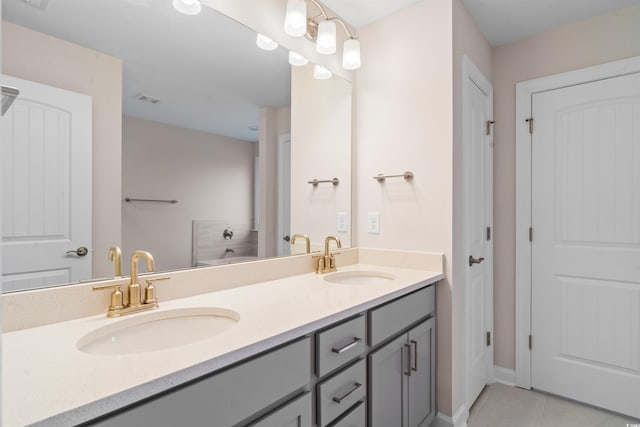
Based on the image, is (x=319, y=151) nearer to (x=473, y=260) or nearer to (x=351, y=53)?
(x=351, y=53)

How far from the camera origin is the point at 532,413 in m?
2.02

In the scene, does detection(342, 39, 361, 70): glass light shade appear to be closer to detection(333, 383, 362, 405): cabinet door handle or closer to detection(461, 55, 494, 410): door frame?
detection(461, 55, 494, 410): door frame

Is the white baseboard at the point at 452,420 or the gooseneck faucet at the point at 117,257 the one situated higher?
the gooseneck faucet at the point at 117,257

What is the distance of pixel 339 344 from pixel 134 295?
0.68m

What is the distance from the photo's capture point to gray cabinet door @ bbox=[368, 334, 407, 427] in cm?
130

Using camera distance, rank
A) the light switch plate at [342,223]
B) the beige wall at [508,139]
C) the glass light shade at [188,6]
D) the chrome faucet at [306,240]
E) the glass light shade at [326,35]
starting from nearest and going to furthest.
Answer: the glass light shade at [188,6]
the glass light shade at [326,35]
the chrome faucet at [306,240]
the light switch plate at [342,223]
the beige wall at [508,139]

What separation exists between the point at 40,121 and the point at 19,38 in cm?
22

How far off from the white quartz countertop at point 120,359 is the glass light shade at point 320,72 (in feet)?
4.09

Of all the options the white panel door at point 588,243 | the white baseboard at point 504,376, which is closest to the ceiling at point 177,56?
the white panel door at point 588,243

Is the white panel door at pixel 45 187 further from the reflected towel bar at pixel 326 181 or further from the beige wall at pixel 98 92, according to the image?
the reflected towel bar at pixel 326 181

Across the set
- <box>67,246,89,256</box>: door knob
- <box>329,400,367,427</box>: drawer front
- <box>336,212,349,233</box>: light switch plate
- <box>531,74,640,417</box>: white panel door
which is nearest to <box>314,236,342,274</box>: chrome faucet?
<box>336,212,349,233</box>: light switch plate

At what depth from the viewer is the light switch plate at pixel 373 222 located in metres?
2.05

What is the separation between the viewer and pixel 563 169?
2.17 meters

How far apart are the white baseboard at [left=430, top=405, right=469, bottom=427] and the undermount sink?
4.36 feet
